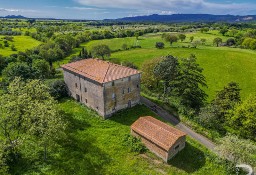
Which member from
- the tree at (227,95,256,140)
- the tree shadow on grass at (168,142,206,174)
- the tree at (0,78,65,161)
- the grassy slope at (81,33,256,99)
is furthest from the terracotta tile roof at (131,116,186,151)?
the grassy slope at (81,33,256,99)

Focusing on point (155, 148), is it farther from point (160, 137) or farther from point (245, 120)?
point (245, 120)

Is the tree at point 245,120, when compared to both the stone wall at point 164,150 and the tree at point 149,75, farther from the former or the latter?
the tree at point 149,75

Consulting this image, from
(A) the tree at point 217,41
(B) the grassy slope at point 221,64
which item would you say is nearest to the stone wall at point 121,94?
(B) the grassy slope at point 221,64

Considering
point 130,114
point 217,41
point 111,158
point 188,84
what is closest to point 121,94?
point 130,114

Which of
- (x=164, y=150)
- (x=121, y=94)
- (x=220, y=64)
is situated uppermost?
(x=121, y=94)

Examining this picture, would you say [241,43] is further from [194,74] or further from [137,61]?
[194,74]

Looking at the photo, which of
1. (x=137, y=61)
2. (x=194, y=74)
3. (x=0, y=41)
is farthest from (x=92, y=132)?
(x=0, y=41)
